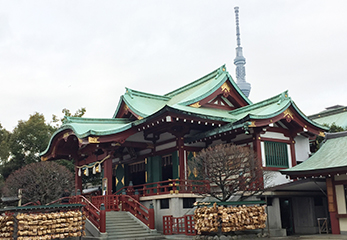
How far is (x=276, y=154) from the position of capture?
2206 centimetres

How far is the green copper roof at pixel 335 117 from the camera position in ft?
111

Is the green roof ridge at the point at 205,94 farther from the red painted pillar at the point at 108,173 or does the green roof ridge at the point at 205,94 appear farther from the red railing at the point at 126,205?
the red railing at the point at 126,205

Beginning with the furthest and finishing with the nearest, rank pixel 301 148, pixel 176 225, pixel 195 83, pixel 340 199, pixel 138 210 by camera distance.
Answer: pixel 195 83 → pixel 301 148 → pixel 138 210 → pixel 176 225 → pixel 340 199

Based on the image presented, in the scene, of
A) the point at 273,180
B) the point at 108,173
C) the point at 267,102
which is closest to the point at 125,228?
the point at 108,173

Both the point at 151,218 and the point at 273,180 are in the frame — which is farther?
the point at 273,180

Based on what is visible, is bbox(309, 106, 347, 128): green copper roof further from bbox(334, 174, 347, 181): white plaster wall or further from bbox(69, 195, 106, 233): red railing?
bbox(69, 195, 106, 233): red railing

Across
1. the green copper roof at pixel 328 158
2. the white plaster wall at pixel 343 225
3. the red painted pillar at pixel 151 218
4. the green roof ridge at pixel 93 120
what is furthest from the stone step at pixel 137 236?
the green roof ridge at pixel 93 120

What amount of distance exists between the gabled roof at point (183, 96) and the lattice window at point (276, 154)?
4993 mm

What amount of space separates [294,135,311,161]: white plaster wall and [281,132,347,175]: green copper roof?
2255mm

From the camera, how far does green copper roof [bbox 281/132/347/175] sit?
58.7 feet

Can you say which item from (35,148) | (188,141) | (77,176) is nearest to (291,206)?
(188,141)

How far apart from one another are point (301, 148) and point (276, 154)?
110 inches

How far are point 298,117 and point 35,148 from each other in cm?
2540

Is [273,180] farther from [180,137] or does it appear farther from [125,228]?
[125,228]
